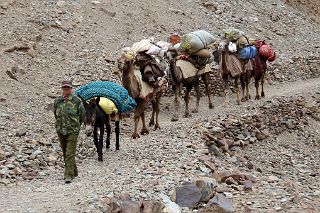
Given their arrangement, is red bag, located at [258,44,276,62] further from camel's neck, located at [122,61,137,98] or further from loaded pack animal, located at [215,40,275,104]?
camel's neck, located at [122,61,137,98]

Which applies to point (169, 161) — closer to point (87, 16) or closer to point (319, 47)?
point (87, 16)

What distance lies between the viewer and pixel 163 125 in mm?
14102

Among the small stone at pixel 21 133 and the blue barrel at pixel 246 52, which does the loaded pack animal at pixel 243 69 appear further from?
the small stone at pixel 21 133

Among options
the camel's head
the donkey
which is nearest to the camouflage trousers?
the donkey

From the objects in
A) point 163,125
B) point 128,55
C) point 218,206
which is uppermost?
point 128,55

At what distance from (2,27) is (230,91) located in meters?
6.53

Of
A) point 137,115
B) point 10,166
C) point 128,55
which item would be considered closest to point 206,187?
point 10,166

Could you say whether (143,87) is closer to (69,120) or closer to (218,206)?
(69,120)

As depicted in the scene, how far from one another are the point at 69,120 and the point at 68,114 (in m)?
0.09

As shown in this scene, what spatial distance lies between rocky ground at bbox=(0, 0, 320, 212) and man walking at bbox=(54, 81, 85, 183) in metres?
0.32

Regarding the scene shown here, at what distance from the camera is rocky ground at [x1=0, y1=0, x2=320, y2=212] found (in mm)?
9078

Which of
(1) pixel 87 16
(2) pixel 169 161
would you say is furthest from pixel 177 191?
(1) pixel 87 16

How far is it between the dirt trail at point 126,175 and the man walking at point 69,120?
31 cm

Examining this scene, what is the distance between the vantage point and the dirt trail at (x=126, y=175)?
8.62 metres
